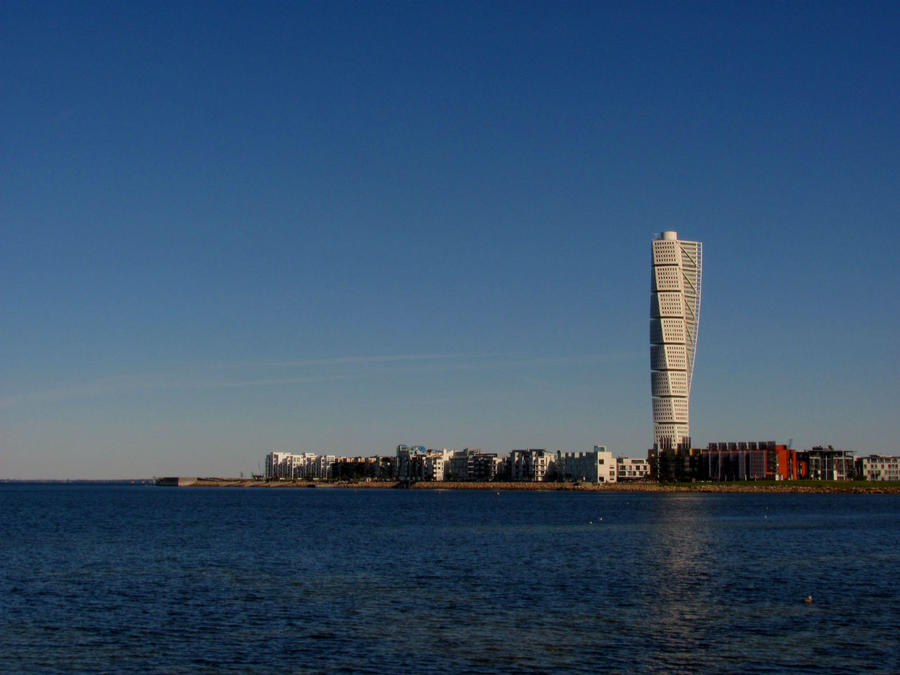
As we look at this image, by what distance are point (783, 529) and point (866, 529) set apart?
24.9 feet

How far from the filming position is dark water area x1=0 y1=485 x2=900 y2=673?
103 ft

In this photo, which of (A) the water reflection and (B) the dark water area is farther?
(A) the water reflection

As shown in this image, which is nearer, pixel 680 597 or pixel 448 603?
pixel 448 603

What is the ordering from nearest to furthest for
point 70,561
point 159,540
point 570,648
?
point 570,648 < point 70,561 < point 159,540

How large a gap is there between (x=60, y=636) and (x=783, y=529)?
7142cm

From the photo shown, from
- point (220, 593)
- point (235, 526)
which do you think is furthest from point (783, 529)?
point (220, 593)

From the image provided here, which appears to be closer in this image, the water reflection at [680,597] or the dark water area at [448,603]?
Answer: the dark water area at [448,603]

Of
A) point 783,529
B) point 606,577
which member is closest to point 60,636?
point 606,577

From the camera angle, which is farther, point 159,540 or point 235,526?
point 235,526

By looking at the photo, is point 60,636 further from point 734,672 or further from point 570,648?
point 734,672

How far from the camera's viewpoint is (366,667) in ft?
98.7

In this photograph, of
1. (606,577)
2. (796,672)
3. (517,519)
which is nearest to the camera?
(796,672)

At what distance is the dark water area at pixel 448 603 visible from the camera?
31.4 metres

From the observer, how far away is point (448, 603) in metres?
41.9
